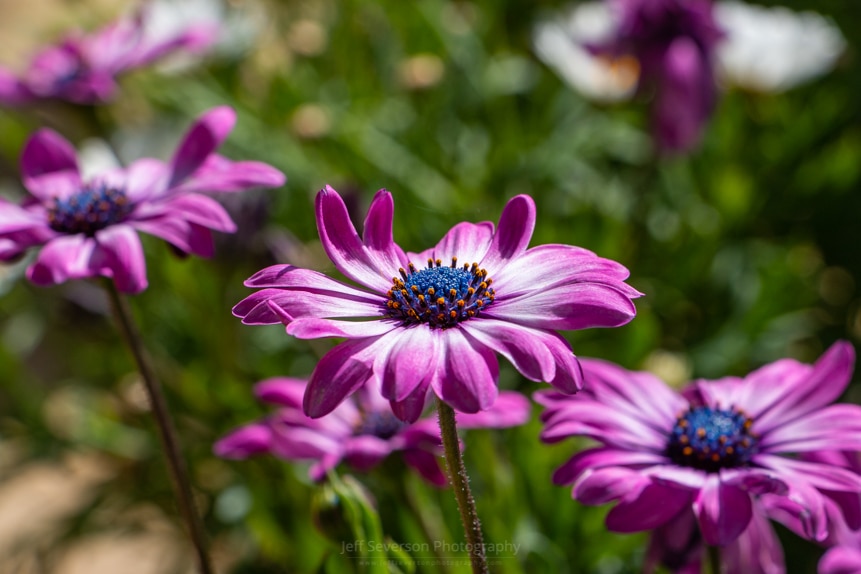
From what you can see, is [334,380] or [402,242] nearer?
[334,380]

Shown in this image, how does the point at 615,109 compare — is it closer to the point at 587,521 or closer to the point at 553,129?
the point at 553,129

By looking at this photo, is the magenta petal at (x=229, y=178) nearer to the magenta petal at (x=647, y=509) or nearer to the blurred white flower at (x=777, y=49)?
the magenta petal at (x=647, y=509)

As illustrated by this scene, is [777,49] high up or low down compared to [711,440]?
up

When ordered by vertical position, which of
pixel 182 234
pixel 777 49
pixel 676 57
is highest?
pixel 777 49

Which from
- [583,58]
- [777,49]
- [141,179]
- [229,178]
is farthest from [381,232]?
[777,49]

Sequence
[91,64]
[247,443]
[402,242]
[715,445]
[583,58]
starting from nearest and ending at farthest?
[715,445] < [247,443] < [91,64] < [402,242] < [583,58]

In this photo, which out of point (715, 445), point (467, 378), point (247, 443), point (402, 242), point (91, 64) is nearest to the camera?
point (467, 378)

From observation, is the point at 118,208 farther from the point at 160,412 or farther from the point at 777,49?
the point at 777,49
